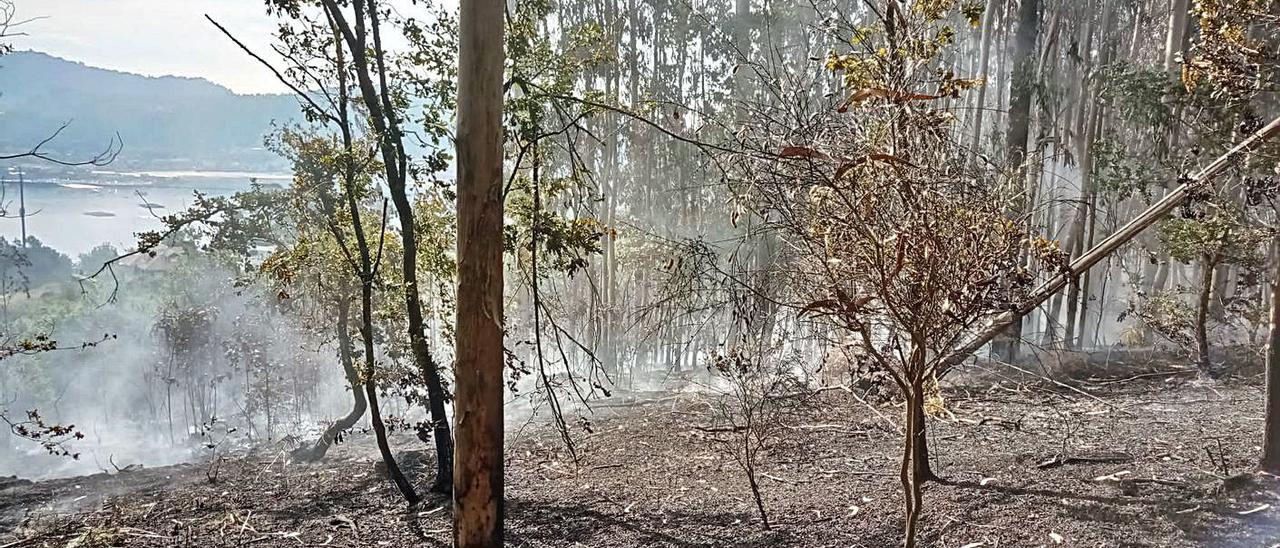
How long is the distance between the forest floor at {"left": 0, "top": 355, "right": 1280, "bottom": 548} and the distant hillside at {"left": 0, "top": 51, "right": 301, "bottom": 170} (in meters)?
8.74

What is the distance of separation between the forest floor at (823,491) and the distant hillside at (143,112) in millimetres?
8743

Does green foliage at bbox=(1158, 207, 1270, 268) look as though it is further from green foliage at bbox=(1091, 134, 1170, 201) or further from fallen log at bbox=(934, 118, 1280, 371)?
fallen log at bbox=(934, 118, 1280, 371)

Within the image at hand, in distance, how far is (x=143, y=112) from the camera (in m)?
18.1

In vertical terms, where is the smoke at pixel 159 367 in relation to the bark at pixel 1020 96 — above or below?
below

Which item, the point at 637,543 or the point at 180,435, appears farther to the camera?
the point at 180,435

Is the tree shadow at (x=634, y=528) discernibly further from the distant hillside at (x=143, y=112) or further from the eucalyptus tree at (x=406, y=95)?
the distant hillside at (x=143, y=112)

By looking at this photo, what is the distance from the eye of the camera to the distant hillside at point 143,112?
13.6 metres

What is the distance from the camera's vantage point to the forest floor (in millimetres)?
3623

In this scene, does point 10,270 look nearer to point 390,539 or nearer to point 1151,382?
point 390,539

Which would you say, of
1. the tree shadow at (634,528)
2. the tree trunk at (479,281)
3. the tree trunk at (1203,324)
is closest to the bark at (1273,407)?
the tree shadow at (634,528)

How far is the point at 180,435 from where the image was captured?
56.0 ft

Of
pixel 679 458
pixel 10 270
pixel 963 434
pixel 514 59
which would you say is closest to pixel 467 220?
pixel 514 59

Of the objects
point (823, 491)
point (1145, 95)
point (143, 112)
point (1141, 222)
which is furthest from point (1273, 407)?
point (143, 112)

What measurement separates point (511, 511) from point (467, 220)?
2295mm
